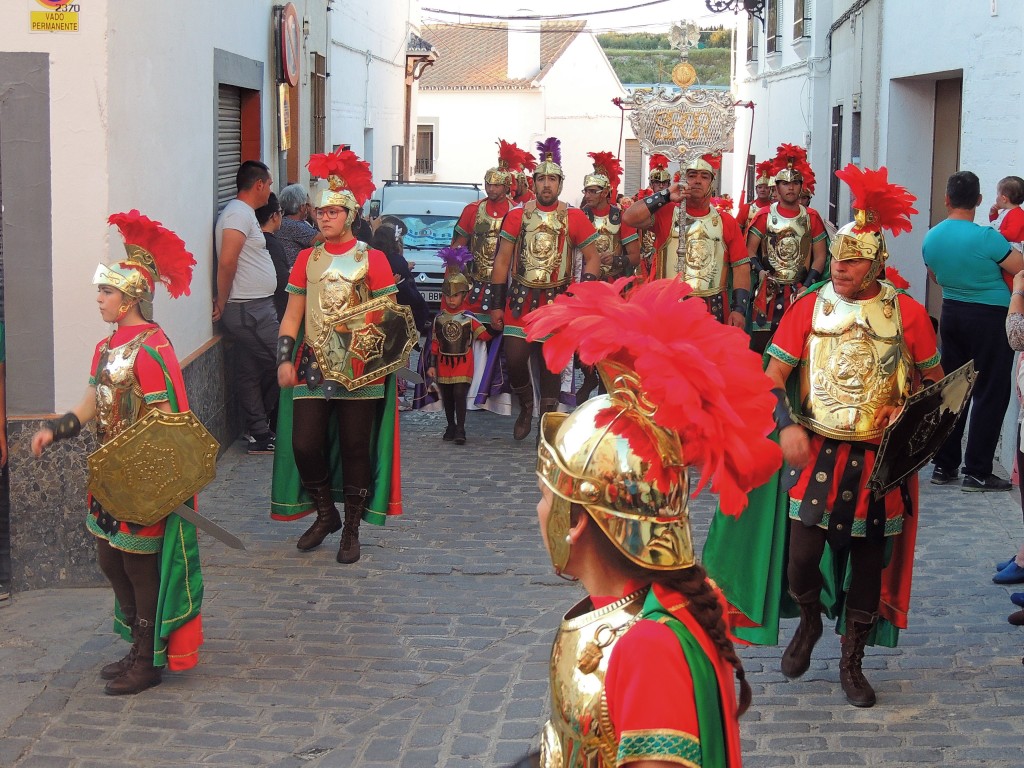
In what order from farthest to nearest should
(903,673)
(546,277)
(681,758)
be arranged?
(546,277)
(903,673)
(681,758)

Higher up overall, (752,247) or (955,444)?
(752,247)

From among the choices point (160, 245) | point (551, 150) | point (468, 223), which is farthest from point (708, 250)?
point (160, 245)

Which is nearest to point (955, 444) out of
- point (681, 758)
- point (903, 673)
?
point (903, 673)

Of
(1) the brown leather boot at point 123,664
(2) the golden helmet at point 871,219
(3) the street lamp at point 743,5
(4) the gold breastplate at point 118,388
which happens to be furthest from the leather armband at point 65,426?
(3) the street lamp at point 743,5

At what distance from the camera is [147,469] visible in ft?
17.3

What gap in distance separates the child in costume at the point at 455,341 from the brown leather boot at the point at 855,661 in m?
5.54

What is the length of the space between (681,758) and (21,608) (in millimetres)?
4870

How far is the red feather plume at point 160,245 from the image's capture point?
17.9 feet

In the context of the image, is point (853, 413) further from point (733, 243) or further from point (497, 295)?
point (497, 295)

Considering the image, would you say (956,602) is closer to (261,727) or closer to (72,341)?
Result: (261,727)

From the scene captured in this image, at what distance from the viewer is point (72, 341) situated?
266 inches

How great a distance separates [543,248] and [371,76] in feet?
48.7

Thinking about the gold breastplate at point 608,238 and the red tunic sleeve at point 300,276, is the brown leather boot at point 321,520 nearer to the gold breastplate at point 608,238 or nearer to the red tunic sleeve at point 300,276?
the red tunic sleeve at point 300,276

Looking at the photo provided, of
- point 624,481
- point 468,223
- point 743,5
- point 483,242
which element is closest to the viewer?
point 624,481
